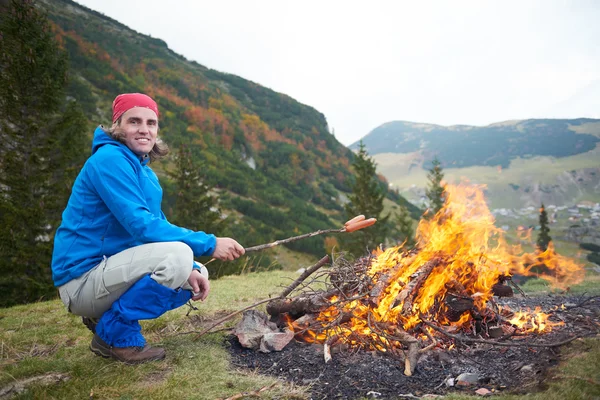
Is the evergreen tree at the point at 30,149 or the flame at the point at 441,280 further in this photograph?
the evergreen tree at the point at 30,149

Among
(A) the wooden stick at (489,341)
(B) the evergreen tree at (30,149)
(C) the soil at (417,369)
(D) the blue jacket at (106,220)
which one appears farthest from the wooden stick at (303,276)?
(B) the evergreen tree at (30,149)

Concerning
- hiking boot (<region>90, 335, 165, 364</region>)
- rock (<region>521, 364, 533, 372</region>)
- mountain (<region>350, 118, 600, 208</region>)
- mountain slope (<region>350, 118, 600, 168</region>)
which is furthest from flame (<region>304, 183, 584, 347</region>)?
mountain slope (<region>350, 118, 600, 168</region>)

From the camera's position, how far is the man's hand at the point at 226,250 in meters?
2.46

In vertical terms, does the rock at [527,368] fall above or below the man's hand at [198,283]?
below

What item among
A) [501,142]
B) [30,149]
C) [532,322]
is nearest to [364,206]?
[30,149]

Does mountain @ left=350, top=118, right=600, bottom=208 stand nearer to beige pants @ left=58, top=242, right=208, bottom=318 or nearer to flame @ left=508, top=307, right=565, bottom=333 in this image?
flame @ left=508, top=307, right=565, bottom=333

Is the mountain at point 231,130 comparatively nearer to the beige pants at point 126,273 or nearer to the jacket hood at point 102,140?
the jacket hood at point 102,140

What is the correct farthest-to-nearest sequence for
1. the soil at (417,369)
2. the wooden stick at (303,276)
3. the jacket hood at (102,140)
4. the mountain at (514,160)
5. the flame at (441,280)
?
the mountain at (514,160), the wooden stick at (303,276), the flame at (441,280), the jacket hood at (102,140), the soil at (417,369)

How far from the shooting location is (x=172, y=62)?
40406mm

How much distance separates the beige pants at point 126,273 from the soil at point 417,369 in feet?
3.32

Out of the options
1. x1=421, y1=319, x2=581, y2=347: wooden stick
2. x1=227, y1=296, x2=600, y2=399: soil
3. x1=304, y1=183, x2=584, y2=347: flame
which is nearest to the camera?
x1=227, y1=296, x2=600, y2=399: soil

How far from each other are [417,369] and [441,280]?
109 centimetres

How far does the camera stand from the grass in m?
2.07

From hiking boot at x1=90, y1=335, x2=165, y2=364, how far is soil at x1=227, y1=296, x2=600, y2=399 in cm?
65
